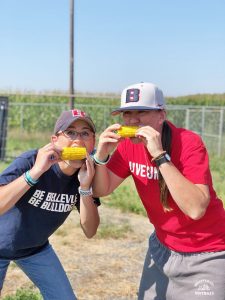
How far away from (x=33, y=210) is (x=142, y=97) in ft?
3.39

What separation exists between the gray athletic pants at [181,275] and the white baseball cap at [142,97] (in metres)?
0.98

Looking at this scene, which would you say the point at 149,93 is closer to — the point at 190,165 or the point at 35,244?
the point at 190,165

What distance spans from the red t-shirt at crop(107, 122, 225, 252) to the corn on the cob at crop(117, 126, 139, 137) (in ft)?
1.00

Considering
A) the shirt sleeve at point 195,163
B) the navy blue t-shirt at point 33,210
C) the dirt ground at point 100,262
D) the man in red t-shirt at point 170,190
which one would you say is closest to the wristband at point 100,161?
the man in red t-shirt at point 170,190

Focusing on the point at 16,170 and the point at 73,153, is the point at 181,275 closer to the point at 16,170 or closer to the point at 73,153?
the point at 73,153

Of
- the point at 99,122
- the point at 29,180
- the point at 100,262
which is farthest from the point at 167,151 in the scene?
the point at 99,122

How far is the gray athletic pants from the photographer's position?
2793 millimetres

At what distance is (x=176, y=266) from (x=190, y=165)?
0.73 m

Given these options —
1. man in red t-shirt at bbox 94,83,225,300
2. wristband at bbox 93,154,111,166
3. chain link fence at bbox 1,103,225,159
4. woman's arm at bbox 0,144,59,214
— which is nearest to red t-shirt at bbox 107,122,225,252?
man in red t-shirt at bbox 94,83,225,300

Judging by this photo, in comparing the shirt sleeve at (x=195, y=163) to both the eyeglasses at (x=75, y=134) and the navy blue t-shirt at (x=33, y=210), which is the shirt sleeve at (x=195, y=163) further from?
the navy blue t-shirt at (x=33, y=210)

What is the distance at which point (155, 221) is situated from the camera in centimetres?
302

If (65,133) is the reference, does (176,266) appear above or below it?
below

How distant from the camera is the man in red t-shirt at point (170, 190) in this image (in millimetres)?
2510

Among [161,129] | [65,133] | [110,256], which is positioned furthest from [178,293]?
[110,256]
